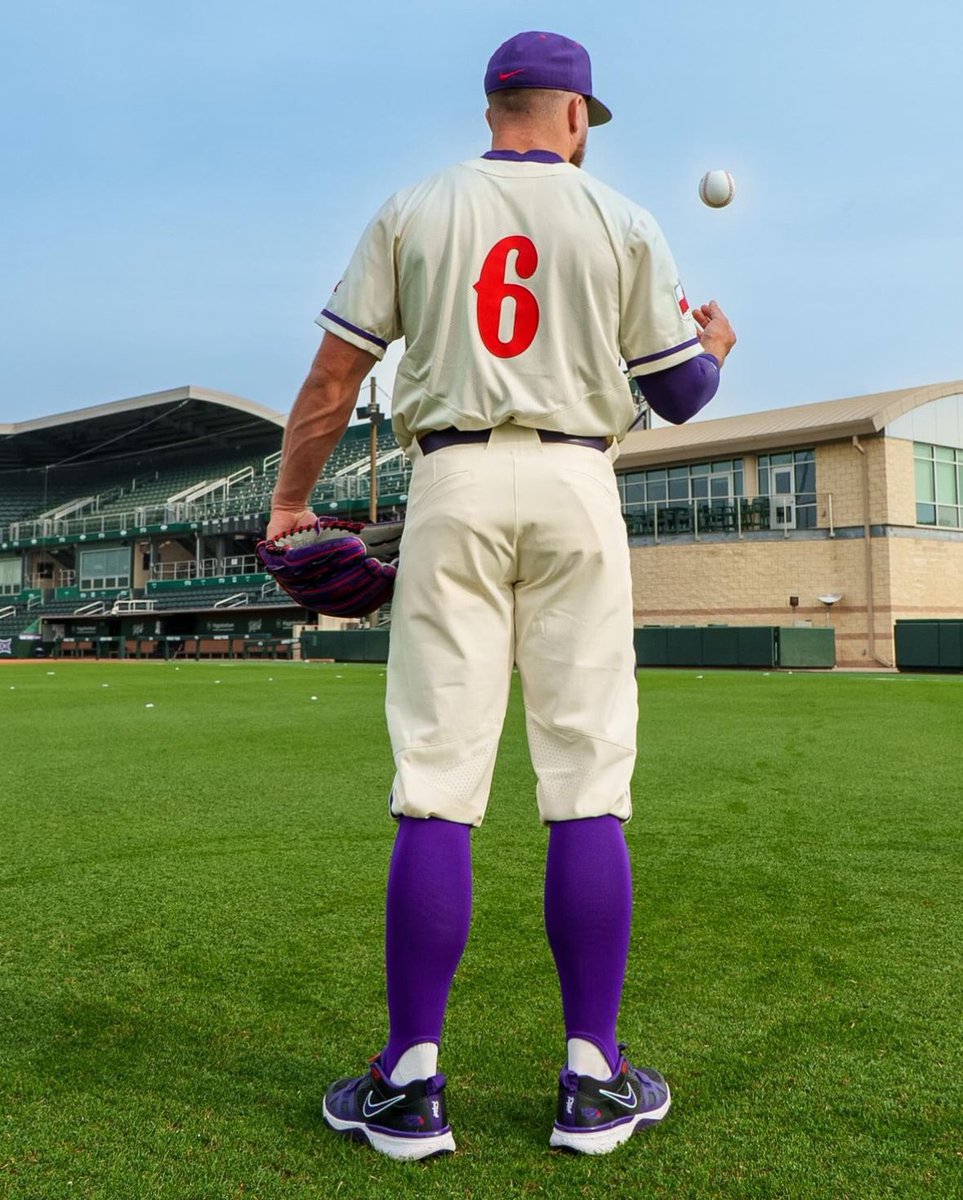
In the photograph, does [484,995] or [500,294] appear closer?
[500,294]

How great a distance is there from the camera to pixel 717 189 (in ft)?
23.7

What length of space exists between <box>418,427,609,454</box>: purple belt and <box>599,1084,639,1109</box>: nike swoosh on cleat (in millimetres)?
1243

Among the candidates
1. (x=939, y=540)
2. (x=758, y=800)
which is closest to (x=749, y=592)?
(x=939, y=540)

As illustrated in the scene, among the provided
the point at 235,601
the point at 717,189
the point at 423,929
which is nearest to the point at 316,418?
the point at 423,929

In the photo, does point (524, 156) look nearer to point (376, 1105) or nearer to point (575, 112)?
point (575, 112)

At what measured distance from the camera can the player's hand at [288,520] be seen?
2.22m

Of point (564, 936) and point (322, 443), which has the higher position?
point (322, 443)

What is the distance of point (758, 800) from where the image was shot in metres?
5.55

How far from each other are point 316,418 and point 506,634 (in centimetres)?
62

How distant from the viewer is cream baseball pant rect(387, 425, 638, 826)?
196cm

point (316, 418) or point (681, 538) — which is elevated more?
point (681, 538)

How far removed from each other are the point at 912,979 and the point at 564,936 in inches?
48.5

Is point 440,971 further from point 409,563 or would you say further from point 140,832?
point 140,832

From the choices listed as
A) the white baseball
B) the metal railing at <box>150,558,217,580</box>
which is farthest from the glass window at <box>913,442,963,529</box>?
the metal railing at <box>150,558,217,580</box>
